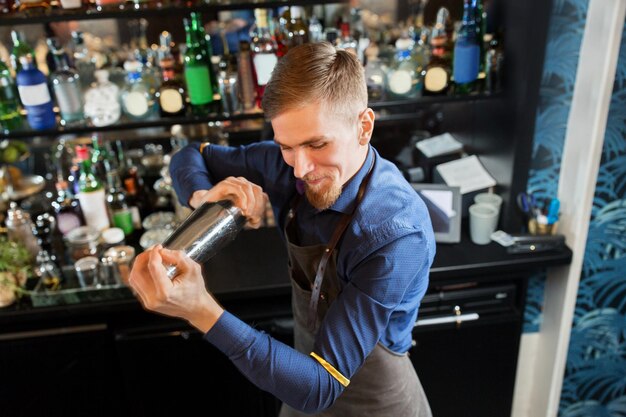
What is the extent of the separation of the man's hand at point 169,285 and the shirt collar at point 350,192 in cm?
37

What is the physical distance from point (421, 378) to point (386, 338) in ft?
2.78

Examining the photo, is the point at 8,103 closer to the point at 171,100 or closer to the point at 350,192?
the point at 171,100

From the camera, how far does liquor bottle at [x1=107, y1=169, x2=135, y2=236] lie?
227 centimetres

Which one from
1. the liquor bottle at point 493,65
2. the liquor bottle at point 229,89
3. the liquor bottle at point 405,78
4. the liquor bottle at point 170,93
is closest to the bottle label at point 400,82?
the liquor bottle at point 405,78

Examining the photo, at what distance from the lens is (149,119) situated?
6.72 ft

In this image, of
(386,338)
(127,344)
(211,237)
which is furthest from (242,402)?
(211,237)

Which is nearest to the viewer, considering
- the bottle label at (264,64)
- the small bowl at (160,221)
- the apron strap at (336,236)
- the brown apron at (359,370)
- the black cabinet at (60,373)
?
the apron strap at (336,236)

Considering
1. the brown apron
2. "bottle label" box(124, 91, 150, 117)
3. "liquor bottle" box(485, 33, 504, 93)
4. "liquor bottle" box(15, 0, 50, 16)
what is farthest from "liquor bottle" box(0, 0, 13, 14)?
"liquor bottle" box(485, 33, 504, 93)

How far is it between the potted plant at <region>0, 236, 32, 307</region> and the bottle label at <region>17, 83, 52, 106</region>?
48cm

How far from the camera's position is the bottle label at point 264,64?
1956mm

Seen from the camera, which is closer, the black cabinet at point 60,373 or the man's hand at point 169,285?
the man's hand at point 169,285

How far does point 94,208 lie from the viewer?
2.20 meters

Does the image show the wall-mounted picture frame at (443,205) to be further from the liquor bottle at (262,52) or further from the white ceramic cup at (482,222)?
the liquor bottle at (262,52)

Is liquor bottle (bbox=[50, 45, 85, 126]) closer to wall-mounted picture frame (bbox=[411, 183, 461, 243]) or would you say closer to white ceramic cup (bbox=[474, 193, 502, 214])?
wall-mounted picture frame (bbox=[411, 183, 461, 243])
